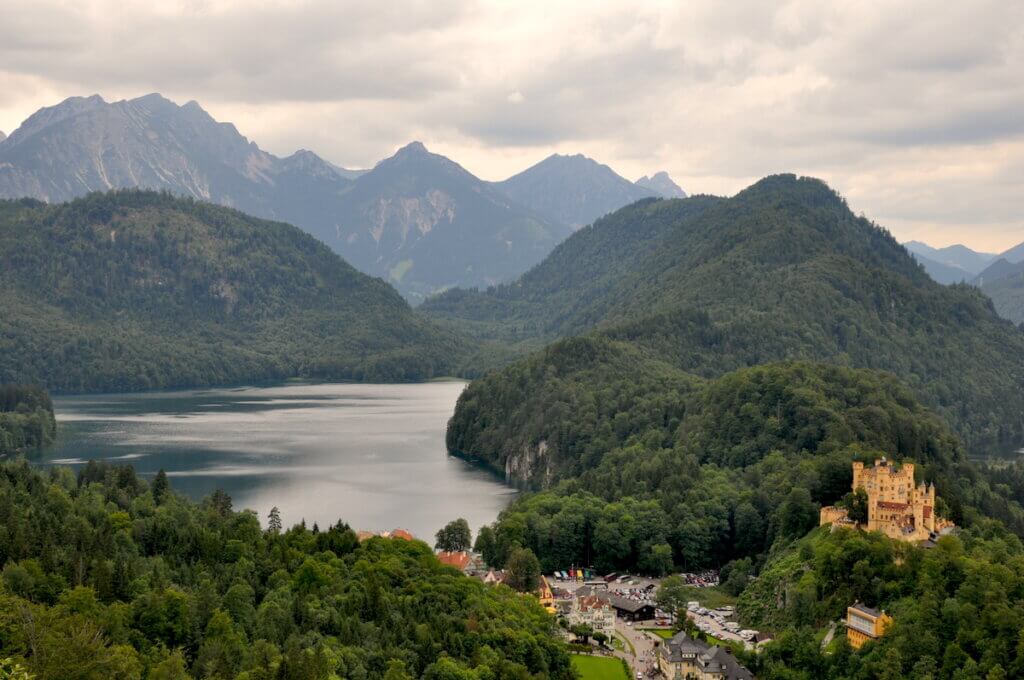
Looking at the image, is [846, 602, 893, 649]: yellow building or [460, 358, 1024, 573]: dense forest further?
[460, 358, 1024, 573]: dense forest

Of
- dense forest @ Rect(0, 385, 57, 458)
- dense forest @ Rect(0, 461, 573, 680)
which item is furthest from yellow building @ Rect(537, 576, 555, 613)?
dense forest @ Rect(0, 385, 57, 458)

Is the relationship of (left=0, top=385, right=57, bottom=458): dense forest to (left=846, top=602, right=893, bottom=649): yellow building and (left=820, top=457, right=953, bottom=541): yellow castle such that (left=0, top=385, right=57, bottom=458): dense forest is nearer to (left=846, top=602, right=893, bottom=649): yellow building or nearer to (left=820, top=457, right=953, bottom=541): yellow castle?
(left=820, top=457, right=953, bottom=541): yellow castle

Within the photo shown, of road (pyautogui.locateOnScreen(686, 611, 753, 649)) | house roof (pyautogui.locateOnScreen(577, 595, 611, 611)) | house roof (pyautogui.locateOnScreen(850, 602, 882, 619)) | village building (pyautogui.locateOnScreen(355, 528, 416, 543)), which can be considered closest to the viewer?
house roof (pyautogui.locateOnScreen(850, 602, 882, 619))

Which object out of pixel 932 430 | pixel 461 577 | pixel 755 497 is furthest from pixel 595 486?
pixel 461 577

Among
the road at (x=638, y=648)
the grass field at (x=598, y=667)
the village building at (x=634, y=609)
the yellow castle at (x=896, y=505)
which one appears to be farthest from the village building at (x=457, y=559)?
the yellow castle at (x=896, y=505)

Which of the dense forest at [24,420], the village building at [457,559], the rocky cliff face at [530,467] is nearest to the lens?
the village building at [457,559]

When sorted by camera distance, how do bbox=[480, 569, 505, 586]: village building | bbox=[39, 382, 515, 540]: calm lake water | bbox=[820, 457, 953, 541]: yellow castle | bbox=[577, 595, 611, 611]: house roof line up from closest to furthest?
bbox=[820, 457, 953, 541]: yellow castle → bbox=[577, 595, 611, 611]: house roof → bbox=[480, 569, 505, 586]: village building → bbox=[39, 382, 515, 540]: calm lake water

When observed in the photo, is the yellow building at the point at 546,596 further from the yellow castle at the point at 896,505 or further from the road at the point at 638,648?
the yellow castle at the point at 896,505
